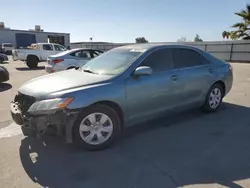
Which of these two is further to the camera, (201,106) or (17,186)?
(201,106)

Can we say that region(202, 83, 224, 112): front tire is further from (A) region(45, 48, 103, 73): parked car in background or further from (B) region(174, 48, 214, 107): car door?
(A) region(45, 48, 103, 73): parked car in background

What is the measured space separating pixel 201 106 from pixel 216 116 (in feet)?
1.27

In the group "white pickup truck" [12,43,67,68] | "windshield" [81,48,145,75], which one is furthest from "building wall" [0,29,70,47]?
"windshield" [81,48,145,75]

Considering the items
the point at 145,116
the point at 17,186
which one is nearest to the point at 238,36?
the point at 145,116

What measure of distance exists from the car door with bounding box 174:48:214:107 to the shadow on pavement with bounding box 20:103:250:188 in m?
0.66

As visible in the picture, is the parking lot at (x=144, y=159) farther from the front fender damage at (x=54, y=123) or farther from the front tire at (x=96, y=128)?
the front fender damage at (x=54, y=123)

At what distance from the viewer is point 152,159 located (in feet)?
11.6

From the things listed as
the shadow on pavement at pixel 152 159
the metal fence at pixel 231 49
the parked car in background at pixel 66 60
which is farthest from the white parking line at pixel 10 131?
the metal fence at pixel 231 49

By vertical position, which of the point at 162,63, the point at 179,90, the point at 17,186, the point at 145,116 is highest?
the point at 162,63

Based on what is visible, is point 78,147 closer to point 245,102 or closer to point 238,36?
point 245,102

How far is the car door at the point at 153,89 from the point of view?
409cm

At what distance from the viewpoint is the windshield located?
14.0ft

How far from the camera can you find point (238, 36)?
2623 centimetres

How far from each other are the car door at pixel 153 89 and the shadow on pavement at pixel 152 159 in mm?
450
